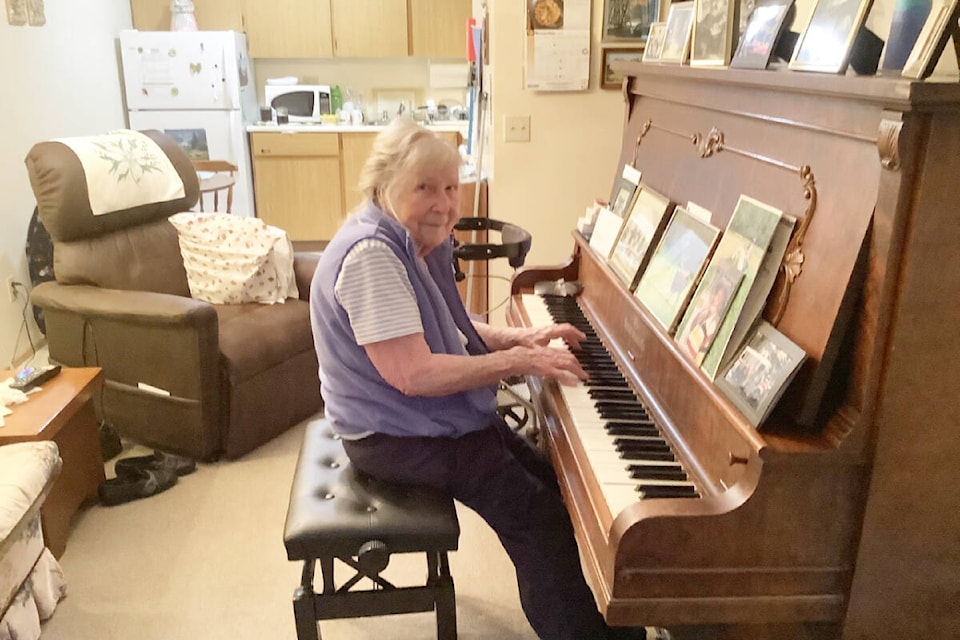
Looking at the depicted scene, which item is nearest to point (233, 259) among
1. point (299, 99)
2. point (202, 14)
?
point (299, 99)

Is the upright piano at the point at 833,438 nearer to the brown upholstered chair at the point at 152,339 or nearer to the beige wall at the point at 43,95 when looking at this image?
the brown upholstered chair at the point at 152,339

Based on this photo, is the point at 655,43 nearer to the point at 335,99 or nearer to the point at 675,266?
the point at 675,266

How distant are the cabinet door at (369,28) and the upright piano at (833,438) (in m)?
4.79

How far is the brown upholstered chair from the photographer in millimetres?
2561

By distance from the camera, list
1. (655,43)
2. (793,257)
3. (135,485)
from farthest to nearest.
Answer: (135,485), (655,43), (793,257)

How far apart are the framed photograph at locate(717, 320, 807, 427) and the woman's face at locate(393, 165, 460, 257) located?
26.8 inches

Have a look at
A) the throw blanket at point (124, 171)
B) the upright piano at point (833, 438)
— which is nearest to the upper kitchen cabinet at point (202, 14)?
the throw blanket at point (124, 171)

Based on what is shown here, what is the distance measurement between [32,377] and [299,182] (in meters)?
3.55

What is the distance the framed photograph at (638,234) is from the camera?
1.65 metres

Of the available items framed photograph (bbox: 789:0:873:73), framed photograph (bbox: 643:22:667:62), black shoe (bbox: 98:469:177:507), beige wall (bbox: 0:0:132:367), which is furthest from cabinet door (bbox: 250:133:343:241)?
framed photograph (bbox: 789:0:873:73)

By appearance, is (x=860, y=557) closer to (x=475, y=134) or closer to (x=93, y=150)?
(x=93, y=150)

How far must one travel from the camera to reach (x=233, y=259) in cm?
298

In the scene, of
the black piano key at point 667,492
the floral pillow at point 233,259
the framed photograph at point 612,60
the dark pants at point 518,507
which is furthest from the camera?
the framed photograph at point 612,60

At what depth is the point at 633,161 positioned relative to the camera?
1.98 meters
